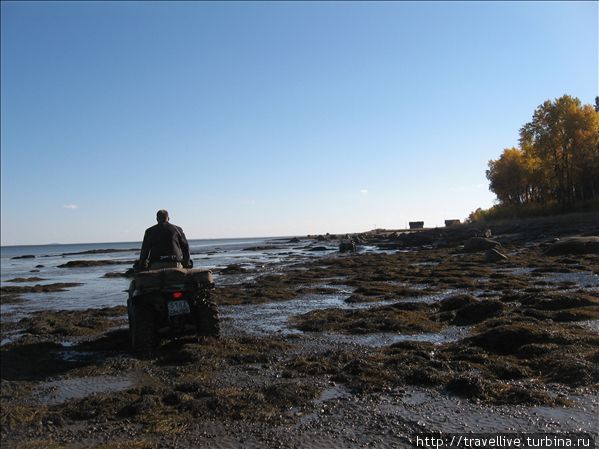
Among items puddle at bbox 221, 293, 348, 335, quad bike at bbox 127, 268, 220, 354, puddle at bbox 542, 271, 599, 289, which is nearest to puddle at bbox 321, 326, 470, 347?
puddle at bbox 221, 293, 348, 335

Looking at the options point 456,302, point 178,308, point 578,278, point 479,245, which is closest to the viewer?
point 178,308

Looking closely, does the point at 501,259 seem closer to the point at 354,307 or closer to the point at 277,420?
the point at 354,307

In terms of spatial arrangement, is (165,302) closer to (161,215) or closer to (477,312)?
(161,215)

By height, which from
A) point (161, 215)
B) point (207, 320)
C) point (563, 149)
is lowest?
point (207, 320)

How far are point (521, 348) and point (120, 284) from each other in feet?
74.6

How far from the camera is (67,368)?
7836mm

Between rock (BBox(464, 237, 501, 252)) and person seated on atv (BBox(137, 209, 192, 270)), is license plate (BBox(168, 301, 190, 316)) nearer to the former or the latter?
person seated on atv (BBox(137, 209, 192, 270))

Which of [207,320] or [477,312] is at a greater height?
[207,320]

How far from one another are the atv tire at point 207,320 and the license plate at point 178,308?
1.25 ft

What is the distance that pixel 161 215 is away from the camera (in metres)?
8.55

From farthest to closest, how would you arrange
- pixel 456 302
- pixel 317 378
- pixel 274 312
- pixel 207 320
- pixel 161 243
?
pixel 274 312 < pixel 456 302 < pixel 207 320 < pixel 161 243 < pixel 317 378

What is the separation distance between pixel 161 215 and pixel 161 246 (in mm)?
583

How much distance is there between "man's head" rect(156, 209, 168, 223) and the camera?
8.55m

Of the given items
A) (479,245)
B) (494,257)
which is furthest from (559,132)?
(494,257)
